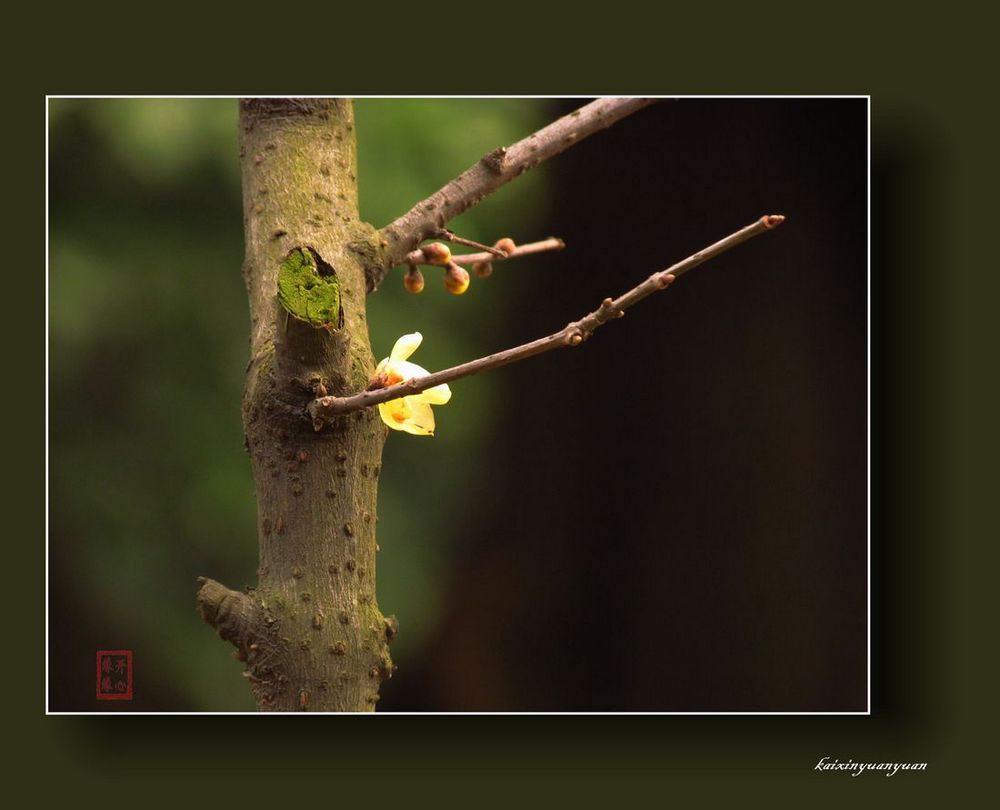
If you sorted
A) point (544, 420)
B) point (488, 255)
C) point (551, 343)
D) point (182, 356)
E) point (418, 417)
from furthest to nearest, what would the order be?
point (544, 420)
point (182, 356)
point (488, 255)
point (418, 417)
point (551, 343)

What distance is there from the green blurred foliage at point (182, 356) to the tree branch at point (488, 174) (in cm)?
87

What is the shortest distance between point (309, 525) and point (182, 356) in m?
1.67

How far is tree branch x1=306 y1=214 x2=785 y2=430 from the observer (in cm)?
122

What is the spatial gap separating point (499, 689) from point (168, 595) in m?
0.75

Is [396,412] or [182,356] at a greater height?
[182,356]

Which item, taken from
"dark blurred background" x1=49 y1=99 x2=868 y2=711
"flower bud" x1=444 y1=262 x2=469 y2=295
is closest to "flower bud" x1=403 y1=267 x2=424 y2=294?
"flower bud" x1=444 y1=262 x2=469 y2=295

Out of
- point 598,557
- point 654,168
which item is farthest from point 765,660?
point 654,168

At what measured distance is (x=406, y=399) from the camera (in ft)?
4.70

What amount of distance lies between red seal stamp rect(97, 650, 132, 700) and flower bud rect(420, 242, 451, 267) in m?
0.91

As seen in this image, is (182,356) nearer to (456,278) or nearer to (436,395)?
(456,278)

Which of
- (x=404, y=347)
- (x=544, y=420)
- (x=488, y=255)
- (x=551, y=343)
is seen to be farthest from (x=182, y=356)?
(x=551, y=343)

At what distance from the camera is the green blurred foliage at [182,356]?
8.03 feet

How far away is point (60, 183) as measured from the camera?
221cm

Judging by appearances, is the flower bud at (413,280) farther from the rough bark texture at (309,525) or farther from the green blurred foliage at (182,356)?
the green blurred foliage at (182,356)
